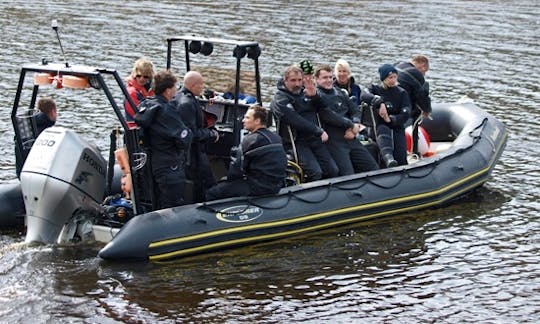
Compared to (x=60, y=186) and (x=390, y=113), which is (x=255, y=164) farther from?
(x=390, y=113)

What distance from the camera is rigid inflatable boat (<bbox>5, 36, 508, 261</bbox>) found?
8.88 metres

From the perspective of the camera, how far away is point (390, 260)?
379 inches

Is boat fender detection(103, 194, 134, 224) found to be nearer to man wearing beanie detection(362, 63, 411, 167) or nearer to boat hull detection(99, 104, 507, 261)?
boat hull detection(99, 104, 507, 261)

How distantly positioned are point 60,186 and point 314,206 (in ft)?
9.04

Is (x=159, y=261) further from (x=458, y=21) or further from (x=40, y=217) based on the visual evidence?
(x=458, y=21)

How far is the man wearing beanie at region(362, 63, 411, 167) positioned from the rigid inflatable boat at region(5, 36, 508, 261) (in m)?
0.48

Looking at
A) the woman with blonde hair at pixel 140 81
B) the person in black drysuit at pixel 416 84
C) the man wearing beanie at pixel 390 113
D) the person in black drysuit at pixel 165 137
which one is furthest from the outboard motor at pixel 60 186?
the person in black drysuit at pixel 416 84

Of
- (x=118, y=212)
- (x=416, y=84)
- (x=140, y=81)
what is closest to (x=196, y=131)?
(x=140, y=81)

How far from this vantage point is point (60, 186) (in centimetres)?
885

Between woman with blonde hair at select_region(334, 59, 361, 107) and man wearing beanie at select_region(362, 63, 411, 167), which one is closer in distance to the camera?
woman with blonde hair at select_region(334, 59, 361, 107)

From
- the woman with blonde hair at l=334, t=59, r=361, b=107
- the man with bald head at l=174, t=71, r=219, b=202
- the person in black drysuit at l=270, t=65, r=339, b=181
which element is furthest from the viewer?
the woman with blonde hair at l=334, t=59, r=361, b=107

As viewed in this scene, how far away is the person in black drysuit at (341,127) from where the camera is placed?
10625mm

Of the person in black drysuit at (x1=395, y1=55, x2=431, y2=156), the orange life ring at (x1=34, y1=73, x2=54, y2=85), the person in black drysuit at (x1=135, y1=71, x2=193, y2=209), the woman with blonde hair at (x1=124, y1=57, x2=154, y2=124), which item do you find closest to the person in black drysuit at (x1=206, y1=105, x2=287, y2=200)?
the person in black drysuit at (x1=135, y1=71, x2=193, y2=209)

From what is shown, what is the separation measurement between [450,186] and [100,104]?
24.8 ft
